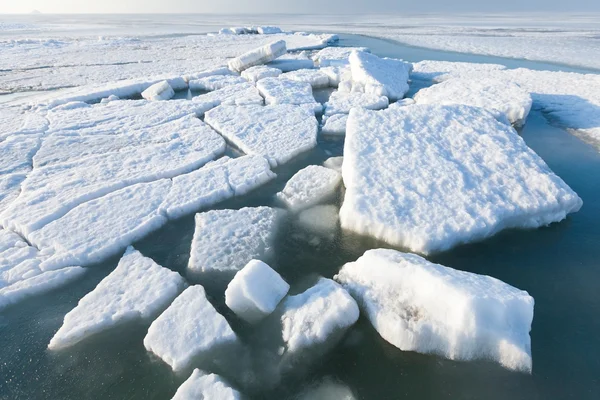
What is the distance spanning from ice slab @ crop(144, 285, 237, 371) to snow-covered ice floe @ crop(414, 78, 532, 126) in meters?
5.48

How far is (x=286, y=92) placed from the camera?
7.80 meters

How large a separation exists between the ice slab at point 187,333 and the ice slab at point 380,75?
255 inches

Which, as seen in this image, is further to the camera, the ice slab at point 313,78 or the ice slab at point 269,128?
the ice slab at point 313,78

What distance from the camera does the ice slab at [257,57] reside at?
1066cm

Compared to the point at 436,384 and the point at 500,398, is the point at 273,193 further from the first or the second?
the point at 500,398

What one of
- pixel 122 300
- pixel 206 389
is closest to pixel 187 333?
pixel 206 389

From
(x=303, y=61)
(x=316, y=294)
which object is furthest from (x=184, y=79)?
(x=316, y=294)

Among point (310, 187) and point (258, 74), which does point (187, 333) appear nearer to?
point (310, 187)

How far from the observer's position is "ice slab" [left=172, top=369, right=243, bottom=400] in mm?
2104

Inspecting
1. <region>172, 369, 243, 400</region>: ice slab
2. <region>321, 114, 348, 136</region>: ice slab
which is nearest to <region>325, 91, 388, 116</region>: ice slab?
<region>321, 114, 348, 136</region>: ice slab

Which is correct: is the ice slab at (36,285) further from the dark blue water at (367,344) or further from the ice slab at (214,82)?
the ice slab at (214,82)

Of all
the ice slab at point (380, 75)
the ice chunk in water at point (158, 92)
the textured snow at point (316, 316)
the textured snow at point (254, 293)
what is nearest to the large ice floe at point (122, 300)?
the textured snow at point (254, 293)

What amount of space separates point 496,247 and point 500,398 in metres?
1.65

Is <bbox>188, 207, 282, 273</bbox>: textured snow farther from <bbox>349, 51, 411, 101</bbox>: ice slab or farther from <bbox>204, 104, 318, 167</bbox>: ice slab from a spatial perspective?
<bbox>349, 51, 411, 101</bbox>: ice slab
